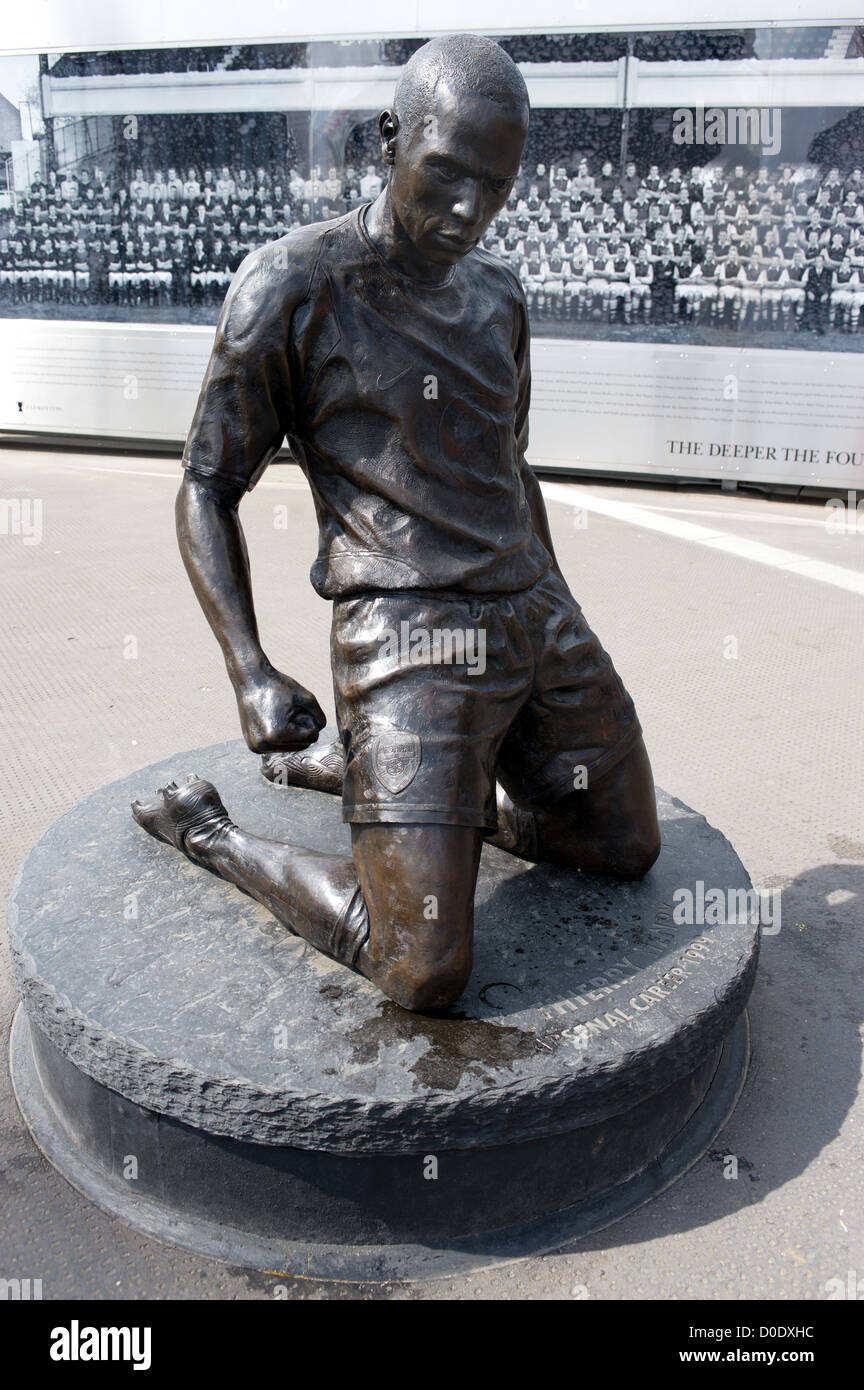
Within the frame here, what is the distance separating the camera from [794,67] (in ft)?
25.8

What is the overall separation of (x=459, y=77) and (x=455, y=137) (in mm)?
107

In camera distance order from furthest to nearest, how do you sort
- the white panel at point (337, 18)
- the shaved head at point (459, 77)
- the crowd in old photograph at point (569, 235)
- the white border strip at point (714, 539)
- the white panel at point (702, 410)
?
the white panel at point (702, 410) < the crowd in old photograph at point (569, 235) < the white panel at point (337, 18) < the white border strip at point (714, 539) < the shaved head at point (459, 77)

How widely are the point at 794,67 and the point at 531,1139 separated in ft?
26.2

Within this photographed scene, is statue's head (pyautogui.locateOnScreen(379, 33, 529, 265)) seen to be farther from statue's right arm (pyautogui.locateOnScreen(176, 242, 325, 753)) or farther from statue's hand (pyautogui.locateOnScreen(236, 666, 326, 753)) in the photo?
statue's hand (pyautogui.locateOnScreen(236, 666, 326, 753))

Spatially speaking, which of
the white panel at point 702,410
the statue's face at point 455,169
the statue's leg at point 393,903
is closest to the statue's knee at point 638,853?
the statue's leg at point 393,903

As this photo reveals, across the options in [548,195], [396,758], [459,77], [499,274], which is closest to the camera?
[459,77]

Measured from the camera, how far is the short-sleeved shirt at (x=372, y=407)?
2.33 metres

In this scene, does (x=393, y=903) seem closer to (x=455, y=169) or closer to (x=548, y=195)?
(x=455, y=169)

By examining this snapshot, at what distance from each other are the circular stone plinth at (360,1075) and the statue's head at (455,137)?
1531 mm

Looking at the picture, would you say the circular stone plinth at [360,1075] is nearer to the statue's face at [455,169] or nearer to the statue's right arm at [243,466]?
the statue's right arm at [243,466]

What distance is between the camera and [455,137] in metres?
2.09

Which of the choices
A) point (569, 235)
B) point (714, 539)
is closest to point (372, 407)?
point (714, 539)

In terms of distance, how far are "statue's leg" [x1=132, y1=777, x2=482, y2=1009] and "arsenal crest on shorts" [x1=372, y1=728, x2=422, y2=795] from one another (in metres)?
0.09

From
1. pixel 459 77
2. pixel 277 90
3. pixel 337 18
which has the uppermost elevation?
pixel 337 18
